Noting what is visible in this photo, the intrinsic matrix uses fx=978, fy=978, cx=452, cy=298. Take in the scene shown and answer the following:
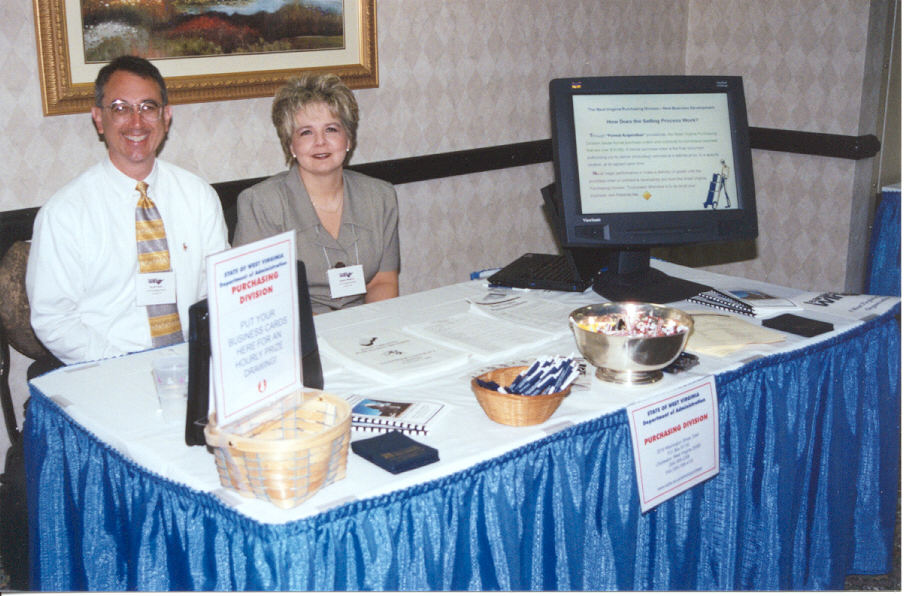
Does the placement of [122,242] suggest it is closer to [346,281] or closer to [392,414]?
[346,281]

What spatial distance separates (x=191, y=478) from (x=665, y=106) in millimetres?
1508

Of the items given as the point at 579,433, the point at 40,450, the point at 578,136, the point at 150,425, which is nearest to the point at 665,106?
the point at 578,136

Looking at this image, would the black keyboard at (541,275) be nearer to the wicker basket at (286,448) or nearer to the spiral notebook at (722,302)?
the spiral notebook at (722,302)

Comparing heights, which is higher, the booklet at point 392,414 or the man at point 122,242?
the man at point 122,242

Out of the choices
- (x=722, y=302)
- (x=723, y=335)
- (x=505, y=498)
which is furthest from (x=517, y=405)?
(x=722, y=302)

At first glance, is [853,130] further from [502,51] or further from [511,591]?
[511,591]

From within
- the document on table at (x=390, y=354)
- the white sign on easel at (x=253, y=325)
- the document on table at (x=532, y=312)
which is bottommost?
the document on table at (x=390, y=354)

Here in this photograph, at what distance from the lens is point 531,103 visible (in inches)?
174

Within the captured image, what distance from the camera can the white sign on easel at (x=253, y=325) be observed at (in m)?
1.38

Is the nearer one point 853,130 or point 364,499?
point 364,499

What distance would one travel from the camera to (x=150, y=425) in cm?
181

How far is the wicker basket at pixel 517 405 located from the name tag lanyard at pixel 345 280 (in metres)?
1.14

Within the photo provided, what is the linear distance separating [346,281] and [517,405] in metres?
1.25

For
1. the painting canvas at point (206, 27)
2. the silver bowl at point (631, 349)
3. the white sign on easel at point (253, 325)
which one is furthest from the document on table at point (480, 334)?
the painting canvas at point (206, 27)
